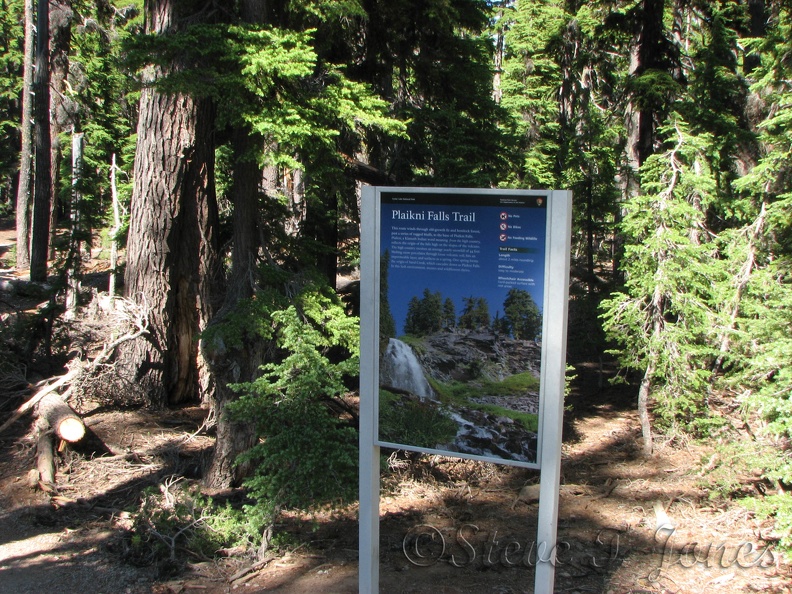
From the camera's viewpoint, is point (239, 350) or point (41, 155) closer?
point (239, 350)

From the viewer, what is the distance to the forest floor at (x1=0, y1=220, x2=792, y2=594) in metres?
6.17

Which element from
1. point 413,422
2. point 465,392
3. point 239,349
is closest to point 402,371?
point 413,422

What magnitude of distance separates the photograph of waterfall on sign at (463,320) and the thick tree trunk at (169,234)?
21.2ft

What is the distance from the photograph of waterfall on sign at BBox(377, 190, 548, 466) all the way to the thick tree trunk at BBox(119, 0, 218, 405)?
6.46 m

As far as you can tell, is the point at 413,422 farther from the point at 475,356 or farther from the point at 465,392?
the point at 475,356

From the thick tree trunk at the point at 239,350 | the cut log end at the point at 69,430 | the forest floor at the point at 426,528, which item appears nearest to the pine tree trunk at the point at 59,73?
the cut log end at the point at 69,430

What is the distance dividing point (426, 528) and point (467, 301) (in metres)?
4.17

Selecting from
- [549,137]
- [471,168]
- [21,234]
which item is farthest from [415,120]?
[21,234]

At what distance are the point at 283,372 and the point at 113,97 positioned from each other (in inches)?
851

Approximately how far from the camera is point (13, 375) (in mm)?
10078

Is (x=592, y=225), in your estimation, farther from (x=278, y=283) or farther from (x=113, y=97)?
(x=113, y=97)

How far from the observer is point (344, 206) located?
1212 centimetres

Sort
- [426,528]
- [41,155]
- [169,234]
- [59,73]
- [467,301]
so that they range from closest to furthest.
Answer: [467,301], [426,528], [169,234], [41,155], [59,73]

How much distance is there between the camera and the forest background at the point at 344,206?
6859 mm
